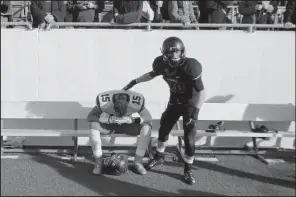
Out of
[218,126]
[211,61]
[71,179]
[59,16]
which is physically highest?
[59,16]

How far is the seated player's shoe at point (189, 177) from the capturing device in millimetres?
5348

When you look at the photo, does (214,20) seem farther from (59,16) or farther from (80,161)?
(80,161)

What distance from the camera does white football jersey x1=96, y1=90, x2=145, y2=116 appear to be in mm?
5938

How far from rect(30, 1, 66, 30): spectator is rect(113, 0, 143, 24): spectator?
1.06 metres

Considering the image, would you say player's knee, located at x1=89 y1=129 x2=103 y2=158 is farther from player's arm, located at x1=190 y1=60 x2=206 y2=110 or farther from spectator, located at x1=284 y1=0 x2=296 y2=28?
spectator, located at x1=284 y1=0 x2=296 y2=28

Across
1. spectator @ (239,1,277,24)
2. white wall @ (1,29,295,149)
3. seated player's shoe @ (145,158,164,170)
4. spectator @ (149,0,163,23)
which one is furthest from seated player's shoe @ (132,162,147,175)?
spectator @ (239,1,277,24)

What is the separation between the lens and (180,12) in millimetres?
7457

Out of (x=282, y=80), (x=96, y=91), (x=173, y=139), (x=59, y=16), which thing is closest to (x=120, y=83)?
(x=96, y=91)

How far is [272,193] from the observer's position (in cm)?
508

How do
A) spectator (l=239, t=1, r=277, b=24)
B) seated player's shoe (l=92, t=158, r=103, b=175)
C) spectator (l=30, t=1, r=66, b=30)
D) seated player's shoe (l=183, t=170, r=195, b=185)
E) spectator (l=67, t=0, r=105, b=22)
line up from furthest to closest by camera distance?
1. spectator (l=239, t=1, r=277, b=24)
2. spectator (l=67, t=0, r=105, b=22)
3. spectator (l=30, t=1, r=66, b=30)
4. seated player's shoe (l=92, t=158, r=103, b=175)
5. seated player's shoe (l=183, t=170, r=195, b=185)

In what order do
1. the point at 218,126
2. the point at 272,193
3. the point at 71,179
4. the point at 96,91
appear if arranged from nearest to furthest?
the point at 272,193 < the point at 71,179 < the point at 218,126 < the point at 96,91

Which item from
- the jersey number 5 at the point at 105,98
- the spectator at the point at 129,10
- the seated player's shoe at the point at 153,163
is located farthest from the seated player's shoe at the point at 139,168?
the spectator at the point at 129,10

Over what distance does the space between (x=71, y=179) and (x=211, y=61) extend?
125 inches

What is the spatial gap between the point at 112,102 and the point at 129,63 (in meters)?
1.29
